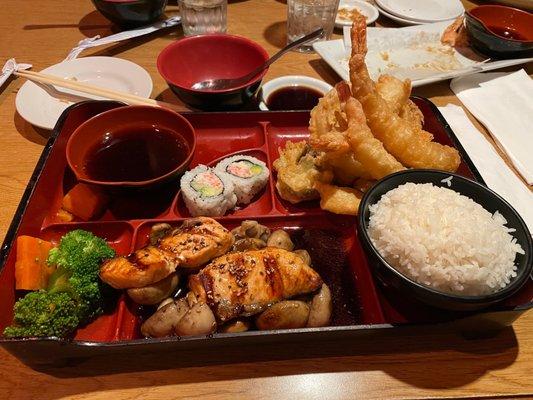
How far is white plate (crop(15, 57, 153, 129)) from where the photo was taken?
2.38 meters

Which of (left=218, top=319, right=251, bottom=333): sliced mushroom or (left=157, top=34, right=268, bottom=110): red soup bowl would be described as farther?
(left=157, top=34, right=268, bottom=110): red soup bowl

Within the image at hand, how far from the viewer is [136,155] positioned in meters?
2.13

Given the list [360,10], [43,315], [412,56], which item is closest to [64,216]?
[43,315]

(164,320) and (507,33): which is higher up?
(507,33)

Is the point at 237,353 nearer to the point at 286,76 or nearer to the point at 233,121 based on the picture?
the point at 233,121

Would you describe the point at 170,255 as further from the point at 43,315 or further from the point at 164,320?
the point at 43,315

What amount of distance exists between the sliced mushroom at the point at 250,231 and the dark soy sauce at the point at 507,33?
2674 millimetres

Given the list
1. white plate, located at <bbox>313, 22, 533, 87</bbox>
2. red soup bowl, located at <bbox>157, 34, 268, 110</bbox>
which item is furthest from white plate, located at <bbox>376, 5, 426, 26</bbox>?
red soup bowl, located at <bbox>157, 34, 268, 110</bbox>

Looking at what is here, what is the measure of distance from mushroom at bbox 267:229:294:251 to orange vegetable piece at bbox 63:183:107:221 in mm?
849

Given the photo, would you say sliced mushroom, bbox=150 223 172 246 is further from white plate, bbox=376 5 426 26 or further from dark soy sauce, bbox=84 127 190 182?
white plate, bbox=376 5 426 26

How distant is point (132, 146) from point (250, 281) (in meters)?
1.07

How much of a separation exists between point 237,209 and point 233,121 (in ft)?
1.89

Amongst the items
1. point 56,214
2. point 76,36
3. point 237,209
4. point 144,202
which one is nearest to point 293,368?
point 237,209

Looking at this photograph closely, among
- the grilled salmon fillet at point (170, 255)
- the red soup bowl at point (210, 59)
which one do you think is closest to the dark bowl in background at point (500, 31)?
the red soup bowl at point (210, 59)
